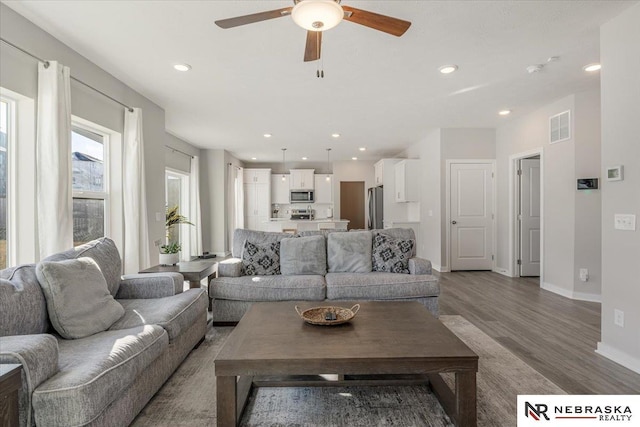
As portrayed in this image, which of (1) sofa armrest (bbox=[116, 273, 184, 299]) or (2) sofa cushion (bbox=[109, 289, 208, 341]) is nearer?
(2) sofa cushion (bbox=[109, 289, 208, 341])

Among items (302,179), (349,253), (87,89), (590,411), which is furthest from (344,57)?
(302,179)

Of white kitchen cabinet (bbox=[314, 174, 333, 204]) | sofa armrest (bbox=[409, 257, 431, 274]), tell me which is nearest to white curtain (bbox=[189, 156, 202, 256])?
white kitchen cabinet (bbox=[314, 174, 333, 204])

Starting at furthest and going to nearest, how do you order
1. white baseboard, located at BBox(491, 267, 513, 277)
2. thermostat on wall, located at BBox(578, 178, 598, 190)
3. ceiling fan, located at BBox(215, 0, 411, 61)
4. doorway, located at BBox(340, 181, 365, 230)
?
doorway, located at BBox(340, 181, 365, 230)
white baseboard, located at BBox(491, 267, 513, 277)
thermostat on wall, located at BBox(578, 178, 598, 190)
ceiling fan, located at BBox(215, 0, 411, 61)

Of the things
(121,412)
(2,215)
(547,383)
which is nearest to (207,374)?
(121,412)

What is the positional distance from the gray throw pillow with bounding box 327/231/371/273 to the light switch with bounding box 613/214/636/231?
6.72 feet

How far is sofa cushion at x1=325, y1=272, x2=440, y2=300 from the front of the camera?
3.00 m

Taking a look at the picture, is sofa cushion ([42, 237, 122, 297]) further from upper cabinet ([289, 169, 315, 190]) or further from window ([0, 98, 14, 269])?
upper cabinet ([289, 169, 315, 190])

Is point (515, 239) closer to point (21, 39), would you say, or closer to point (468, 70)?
point (468, 70)

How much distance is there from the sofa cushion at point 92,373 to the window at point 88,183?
1.98 meters

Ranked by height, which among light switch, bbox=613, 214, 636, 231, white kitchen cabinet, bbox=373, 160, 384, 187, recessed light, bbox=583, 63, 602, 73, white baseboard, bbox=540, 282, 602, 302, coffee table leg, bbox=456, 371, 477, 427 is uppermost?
recessed light, bbox=583, 63, 602, 73

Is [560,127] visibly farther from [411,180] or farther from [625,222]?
[411,180]

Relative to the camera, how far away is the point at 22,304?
5.27 feet

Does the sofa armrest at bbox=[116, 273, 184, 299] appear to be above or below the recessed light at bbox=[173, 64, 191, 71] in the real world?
below

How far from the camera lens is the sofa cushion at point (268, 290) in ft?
9.77
